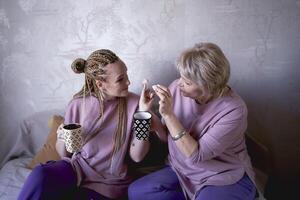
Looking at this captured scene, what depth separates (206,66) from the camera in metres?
1.33

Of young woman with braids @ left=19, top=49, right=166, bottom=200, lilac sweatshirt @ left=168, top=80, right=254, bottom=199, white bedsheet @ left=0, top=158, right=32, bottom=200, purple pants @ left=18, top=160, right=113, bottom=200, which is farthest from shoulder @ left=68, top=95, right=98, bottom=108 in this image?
white bedsheet @ left=0, top=158, right=32, bottom=200

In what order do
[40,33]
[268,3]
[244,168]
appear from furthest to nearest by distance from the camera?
[40,33] → [268,3] → [244,168]

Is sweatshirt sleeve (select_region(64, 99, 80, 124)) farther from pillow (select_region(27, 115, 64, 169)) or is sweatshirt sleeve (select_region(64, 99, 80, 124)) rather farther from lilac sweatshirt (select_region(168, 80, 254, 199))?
lilac sweatshirt (select_region(168, 80, 254, 199))

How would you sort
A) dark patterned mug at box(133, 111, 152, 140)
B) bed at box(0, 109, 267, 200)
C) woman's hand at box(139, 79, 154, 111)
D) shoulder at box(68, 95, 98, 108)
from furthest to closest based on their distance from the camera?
bed at box(0, 109, 267, 200) < shoulder at box(68, 95, 98, 108) < woman's hand at box(139, 79, 154, 111) < dark patterned mug at box(133, 111, 152, 140)

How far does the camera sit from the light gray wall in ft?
5.76

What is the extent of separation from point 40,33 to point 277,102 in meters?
1.34

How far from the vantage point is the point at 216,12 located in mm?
1750

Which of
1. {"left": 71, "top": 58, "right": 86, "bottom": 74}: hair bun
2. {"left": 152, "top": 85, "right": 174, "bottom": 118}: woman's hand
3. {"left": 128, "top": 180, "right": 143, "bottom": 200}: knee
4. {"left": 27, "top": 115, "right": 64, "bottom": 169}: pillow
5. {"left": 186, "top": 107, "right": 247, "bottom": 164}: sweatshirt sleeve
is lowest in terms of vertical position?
{"left": 128, "top": 180, "right": 143, "bottom": 200}: knee

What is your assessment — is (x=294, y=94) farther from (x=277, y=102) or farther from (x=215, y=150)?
(x=215, y=150)

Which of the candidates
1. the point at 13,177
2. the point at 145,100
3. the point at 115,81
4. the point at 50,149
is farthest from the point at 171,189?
the point at 13,177

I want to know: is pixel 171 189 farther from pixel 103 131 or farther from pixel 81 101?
pixel 81 101

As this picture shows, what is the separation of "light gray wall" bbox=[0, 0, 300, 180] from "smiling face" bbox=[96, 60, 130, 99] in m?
0.40

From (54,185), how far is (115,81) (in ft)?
1.61

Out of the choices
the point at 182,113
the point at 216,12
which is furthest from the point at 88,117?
the point at 216,12
